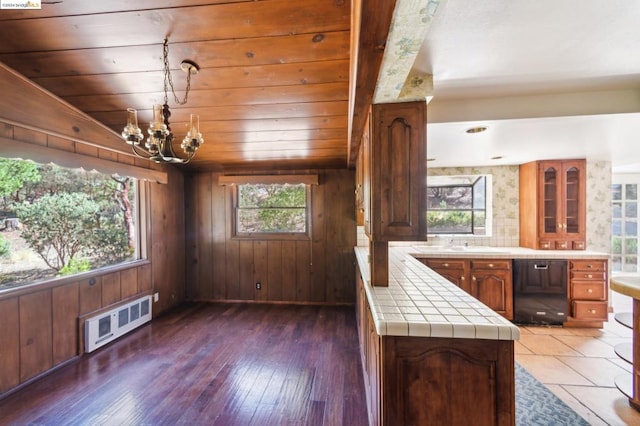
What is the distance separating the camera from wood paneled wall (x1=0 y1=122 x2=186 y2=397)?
2.02 m

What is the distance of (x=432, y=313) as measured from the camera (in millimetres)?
1335

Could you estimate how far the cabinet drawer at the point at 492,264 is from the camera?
3.34 meters

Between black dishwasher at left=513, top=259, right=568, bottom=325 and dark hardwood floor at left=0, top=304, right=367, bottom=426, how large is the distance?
2.20 meters

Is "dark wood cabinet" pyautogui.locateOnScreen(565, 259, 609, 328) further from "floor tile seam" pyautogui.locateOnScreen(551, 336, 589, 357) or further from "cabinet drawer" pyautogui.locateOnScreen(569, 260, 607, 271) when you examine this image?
"floor tile seam" pyautogui.locateOnScreen(551, 336, 589, 357)

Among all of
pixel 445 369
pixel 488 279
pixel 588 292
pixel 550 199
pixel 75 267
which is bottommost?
pixel 588 292

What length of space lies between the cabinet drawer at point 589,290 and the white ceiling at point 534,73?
1687 mm

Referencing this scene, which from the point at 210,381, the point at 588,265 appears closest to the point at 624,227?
the point at 588,265

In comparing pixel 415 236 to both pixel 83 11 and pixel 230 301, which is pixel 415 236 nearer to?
pixel 83 11

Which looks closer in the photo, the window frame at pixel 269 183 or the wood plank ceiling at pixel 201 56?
the wood plank ceiling at pixel 201 56

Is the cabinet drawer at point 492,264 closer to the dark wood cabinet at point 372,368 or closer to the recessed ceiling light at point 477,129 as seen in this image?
the recessed ceiling light at point 477,129

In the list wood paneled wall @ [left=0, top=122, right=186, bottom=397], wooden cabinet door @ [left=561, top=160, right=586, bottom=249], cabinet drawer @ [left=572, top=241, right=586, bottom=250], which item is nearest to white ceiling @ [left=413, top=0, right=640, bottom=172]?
wooden cabinet door @ [left=561, top=160, right=586, bottom=249]

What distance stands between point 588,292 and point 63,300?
5870 millimetres

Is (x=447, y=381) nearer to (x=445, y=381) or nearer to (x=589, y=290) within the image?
(x=445, y=381)

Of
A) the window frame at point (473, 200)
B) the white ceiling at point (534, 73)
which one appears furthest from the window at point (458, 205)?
the white ceiling at point (534, 73)
